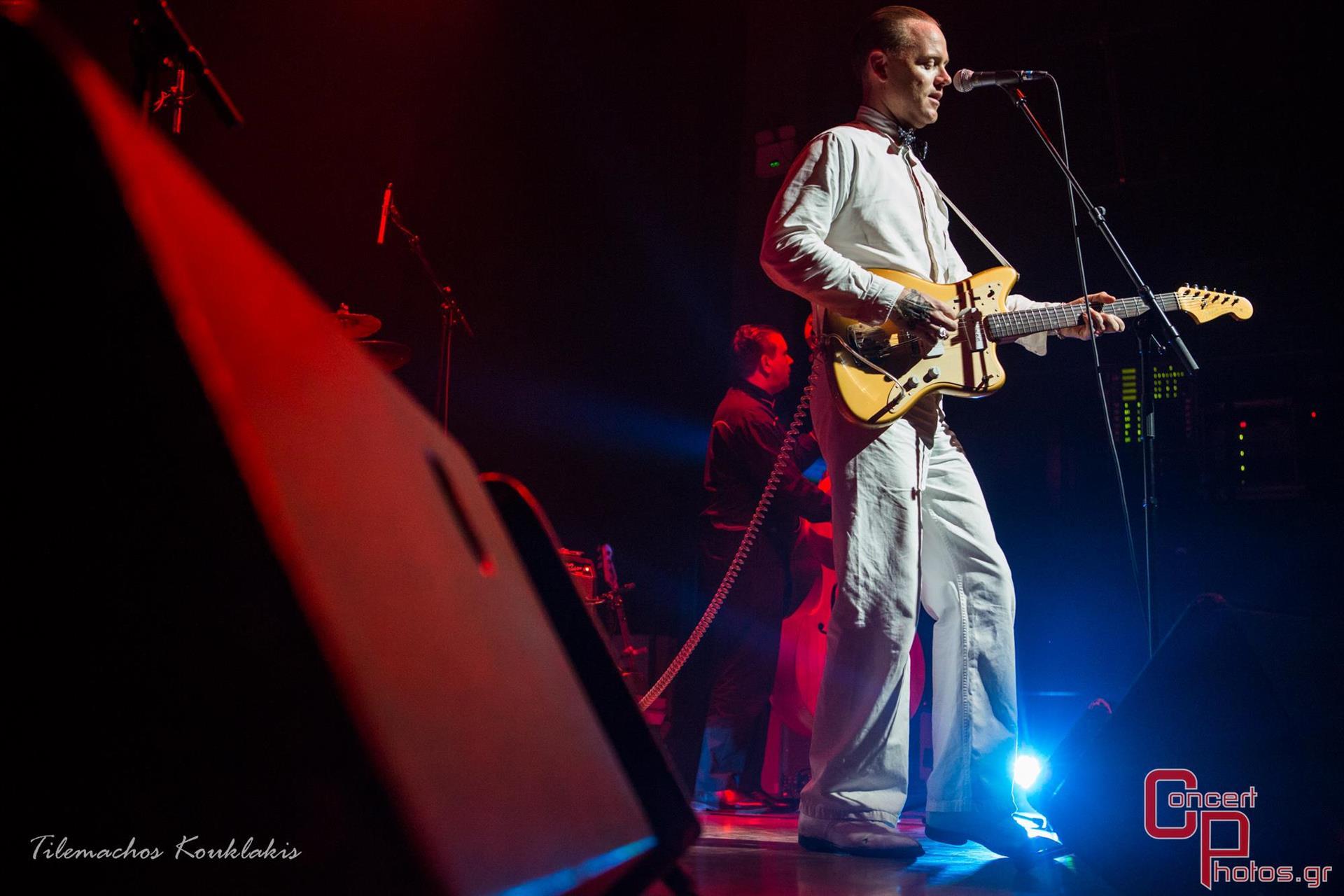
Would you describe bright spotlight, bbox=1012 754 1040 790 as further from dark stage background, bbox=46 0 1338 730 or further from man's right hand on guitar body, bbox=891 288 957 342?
man's right hand on guitar body, bbox=891 288 957 342

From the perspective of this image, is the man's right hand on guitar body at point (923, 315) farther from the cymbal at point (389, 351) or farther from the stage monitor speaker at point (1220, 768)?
the cymbal at point (389, 351)

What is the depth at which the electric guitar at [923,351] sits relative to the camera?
254cm

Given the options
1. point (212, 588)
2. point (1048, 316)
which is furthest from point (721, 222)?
point (212, 588)

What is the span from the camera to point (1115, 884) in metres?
1.75

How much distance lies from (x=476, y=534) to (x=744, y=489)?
374cm

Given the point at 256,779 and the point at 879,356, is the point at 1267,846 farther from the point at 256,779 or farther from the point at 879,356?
the point at 256,779

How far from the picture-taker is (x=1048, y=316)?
280 centimetres

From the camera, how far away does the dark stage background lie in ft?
14.8

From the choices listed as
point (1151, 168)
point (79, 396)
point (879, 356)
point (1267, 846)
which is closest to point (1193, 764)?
point (1267, 846)

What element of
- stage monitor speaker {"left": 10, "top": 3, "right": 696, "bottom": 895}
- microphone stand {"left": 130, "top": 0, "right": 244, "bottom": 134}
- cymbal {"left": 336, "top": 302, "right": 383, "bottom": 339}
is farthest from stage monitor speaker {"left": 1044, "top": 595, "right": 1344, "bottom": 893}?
cymbal {"left": 336, "top": 302, "right": 383, "bottom": 339}

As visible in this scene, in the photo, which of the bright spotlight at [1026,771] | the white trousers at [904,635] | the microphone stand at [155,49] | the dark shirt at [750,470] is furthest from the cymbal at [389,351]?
the bright spotlight at [1026,771]

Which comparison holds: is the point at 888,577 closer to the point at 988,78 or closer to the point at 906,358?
the point at 906,358

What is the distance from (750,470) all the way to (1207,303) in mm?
1999

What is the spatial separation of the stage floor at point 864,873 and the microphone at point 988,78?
2.16 m
